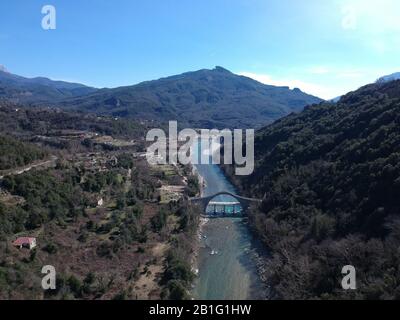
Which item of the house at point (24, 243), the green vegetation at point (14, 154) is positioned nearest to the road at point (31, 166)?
the green vegetation at point (14, 154)

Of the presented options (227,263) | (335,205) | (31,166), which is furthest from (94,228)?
(335,205)

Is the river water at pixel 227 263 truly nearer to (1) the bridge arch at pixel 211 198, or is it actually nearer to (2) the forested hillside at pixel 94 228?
(2) the forested hillside at pixel 94 228

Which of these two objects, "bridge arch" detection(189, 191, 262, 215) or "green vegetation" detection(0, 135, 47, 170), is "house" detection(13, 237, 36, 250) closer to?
"green vegetation" detection(0, 135, 47, 170)

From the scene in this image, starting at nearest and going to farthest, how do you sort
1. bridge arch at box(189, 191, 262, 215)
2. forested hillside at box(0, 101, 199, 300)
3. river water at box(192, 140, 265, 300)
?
forested hillside at box(0, 101, 199, 300) < river water at box(192, 140, 265, 300) < bridge arch at box(189, 191, 262, 215)

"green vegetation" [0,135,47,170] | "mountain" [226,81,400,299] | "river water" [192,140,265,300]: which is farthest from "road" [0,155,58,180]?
"mountain" [226,81,400,299]

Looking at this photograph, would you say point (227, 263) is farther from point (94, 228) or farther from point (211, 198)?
point (211, 198)
